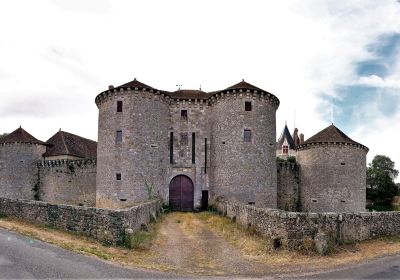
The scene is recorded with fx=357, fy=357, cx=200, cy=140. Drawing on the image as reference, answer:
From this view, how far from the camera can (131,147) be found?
939 inches

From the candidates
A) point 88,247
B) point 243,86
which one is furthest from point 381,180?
point 88,247

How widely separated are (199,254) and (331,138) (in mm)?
19449

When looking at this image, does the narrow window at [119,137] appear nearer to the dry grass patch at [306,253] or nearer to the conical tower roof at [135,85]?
the conical tower roof at [135,85]

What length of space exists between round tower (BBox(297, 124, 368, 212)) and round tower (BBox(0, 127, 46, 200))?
24.7 metres

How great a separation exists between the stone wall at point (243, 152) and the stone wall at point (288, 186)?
5363 millimetres

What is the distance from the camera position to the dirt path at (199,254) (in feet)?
34.2

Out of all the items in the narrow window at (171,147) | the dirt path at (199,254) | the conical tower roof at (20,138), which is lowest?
the dirt path at (199,254)

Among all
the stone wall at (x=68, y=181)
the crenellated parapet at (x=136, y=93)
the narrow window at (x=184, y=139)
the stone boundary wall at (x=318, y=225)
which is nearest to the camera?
the stone boundary wall at (x=318, y=225)

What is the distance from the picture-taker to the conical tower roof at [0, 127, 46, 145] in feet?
108

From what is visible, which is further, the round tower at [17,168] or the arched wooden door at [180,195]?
the round tower at [17,168]

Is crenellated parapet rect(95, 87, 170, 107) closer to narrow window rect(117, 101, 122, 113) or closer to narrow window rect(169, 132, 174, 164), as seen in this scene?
narrow window rect(117, 101, 122, 113)

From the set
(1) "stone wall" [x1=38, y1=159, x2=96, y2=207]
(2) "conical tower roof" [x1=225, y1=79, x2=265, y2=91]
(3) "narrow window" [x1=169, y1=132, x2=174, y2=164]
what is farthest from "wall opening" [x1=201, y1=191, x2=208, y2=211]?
(1) "stone wall" [x1=38, y1=159, x2=96, y2=207]

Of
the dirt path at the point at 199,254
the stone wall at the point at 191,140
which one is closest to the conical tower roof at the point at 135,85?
the stone wall at the point at 191,140

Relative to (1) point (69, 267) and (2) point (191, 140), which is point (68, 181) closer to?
(2) point (191, 140)
